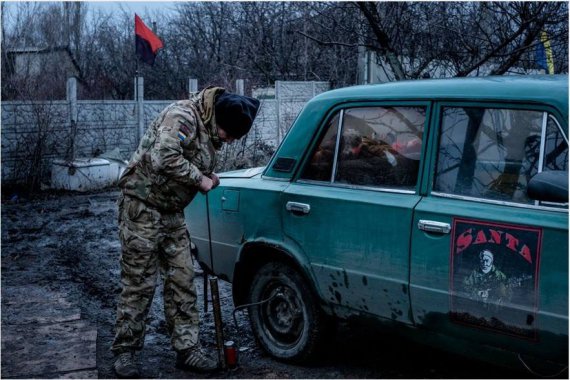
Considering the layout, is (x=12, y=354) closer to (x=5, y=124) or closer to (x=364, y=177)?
(x=364, y=177)

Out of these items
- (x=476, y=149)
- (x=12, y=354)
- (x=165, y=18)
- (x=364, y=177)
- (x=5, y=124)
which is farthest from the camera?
(x=165, y=18)

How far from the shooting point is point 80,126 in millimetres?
14359

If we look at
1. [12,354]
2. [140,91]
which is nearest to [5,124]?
[140,91]

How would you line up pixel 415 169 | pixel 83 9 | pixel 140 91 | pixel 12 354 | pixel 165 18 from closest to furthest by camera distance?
pixel 415 169
pixel 12 354
pixel 140 91
pixel 165 18
pixel 83 9

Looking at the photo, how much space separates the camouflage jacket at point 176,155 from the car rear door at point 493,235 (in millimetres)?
1417

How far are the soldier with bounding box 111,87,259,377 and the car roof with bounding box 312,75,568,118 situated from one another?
75cm

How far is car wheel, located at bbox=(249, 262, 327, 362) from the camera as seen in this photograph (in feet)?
13.4

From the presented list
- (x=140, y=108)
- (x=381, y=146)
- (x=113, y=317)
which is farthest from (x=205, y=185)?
(x=140, y=108)

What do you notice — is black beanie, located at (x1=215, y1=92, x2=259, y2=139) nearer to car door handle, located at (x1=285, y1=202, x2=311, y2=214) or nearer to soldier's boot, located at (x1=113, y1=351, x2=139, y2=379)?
car door handle, located at (x1=285, y1=202, x2=311, y2=214)

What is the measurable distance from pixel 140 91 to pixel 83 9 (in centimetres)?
2077

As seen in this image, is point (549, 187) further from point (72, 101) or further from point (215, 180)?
point (72, 101)

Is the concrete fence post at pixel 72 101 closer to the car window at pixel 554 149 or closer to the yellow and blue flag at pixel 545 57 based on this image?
the yellow and blue flag at pixel 545 57

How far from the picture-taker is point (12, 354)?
14.6ft

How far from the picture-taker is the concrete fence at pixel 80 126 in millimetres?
13336
